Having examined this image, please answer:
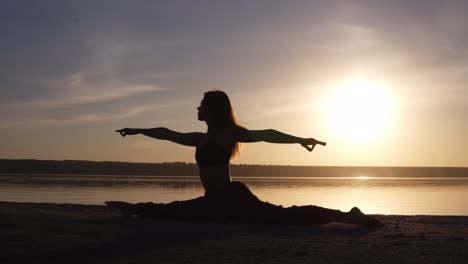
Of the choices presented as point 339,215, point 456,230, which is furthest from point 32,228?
point 456,230

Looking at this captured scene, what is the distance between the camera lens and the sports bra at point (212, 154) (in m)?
8.99

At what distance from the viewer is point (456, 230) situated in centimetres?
835

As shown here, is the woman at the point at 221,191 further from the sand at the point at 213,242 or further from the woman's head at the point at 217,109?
the sand at the point at 213,242

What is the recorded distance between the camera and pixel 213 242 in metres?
6.36

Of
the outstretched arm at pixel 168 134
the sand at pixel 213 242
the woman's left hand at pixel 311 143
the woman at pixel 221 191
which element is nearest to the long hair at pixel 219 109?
the woman at pixel 221 191

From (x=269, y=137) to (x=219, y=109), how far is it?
0.99 m

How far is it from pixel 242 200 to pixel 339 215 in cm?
143

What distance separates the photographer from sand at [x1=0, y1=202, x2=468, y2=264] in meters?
5.35

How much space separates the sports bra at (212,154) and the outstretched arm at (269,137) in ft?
0.96

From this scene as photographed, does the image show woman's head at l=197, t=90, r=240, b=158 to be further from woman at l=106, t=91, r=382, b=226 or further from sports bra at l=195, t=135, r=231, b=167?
sports bra at l=195, t=135, r=231, b=167

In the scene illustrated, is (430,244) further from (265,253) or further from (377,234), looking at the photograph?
(265,253)

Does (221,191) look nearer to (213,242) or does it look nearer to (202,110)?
(202,110)

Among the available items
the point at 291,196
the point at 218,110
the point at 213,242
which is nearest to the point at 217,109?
the point at 218,110

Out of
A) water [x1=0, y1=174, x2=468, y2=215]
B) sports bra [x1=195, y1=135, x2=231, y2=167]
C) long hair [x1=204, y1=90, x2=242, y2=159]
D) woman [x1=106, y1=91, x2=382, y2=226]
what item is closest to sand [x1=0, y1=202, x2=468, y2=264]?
woman [x1=106, y1=91, x2=382, y2=226]
